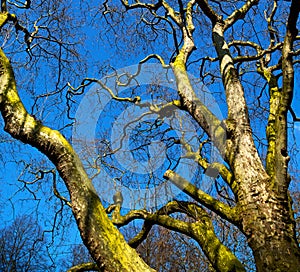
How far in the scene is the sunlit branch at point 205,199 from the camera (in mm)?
3811

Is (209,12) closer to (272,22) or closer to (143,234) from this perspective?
(272,22)

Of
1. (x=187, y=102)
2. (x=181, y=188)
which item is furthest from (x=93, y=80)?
(x=181, y=188)

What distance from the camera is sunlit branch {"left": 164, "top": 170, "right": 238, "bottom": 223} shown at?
12.5 ft

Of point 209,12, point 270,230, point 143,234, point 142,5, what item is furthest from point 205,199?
point 142,5

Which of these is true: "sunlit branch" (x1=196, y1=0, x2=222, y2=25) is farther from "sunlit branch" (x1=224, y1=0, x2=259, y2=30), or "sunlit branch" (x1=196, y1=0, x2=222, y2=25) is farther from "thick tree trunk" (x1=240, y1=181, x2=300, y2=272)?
"thick tree trunk" (x1=240, y1=181, x2=300, y2=272)

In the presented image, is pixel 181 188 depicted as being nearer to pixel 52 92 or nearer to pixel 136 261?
pixel 136 261

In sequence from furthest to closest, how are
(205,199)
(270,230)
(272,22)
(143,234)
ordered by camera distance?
(272,22) < (143,234) < (205,199) < (270,230)

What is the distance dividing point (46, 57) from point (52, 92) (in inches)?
22.9

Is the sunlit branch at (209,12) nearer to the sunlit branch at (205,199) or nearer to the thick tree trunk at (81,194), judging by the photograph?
the sunlit branch at (205,199)

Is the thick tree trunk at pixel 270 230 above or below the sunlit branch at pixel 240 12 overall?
below

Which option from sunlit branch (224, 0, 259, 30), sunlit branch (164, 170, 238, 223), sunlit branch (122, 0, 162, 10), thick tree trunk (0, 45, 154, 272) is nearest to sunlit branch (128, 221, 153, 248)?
sunlit branch (164, 170, 238, 223)

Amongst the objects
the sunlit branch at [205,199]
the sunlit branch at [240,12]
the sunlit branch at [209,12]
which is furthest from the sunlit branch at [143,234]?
the sunlit branch at [240,12]

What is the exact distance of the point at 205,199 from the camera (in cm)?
414

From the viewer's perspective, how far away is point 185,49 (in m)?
5.50
